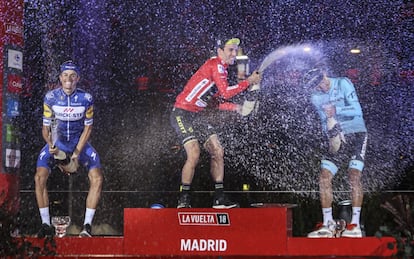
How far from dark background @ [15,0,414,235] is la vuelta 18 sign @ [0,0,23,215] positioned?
12 centimetres

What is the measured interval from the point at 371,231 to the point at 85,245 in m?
2.74

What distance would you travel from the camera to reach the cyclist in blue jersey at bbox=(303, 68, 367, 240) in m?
7.42

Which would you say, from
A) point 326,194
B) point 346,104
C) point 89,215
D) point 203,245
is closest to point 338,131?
point 346,104

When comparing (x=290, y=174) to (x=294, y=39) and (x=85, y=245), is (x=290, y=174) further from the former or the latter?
(x=85, y=245)

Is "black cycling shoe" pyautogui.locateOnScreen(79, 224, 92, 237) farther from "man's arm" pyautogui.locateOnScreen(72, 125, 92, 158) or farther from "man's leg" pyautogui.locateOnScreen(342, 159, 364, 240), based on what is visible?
"man's leg" pyautogui.locateOnScreen(342, 159, 364, 240)

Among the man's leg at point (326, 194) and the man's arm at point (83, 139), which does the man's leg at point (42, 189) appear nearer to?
the man's arm at point (83, 139)

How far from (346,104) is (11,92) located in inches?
131

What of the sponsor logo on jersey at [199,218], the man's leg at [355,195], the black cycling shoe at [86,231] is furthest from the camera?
the black cycling shoe at [86,231]

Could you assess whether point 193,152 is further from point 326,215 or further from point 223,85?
point 326,215

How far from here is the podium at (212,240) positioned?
6512 millimetres

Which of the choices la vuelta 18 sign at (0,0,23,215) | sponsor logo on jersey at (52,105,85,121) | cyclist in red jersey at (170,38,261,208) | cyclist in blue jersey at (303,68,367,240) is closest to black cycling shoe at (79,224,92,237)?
la vuelta 18 sign at (0,0,23,215)

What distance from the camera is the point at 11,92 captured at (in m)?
7.68

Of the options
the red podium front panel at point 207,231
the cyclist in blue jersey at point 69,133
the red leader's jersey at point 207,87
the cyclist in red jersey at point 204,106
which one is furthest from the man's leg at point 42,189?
the red leader's jersey at point 207,87

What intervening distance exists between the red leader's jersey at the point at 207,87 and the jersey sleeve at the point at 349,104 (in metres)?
0.96
